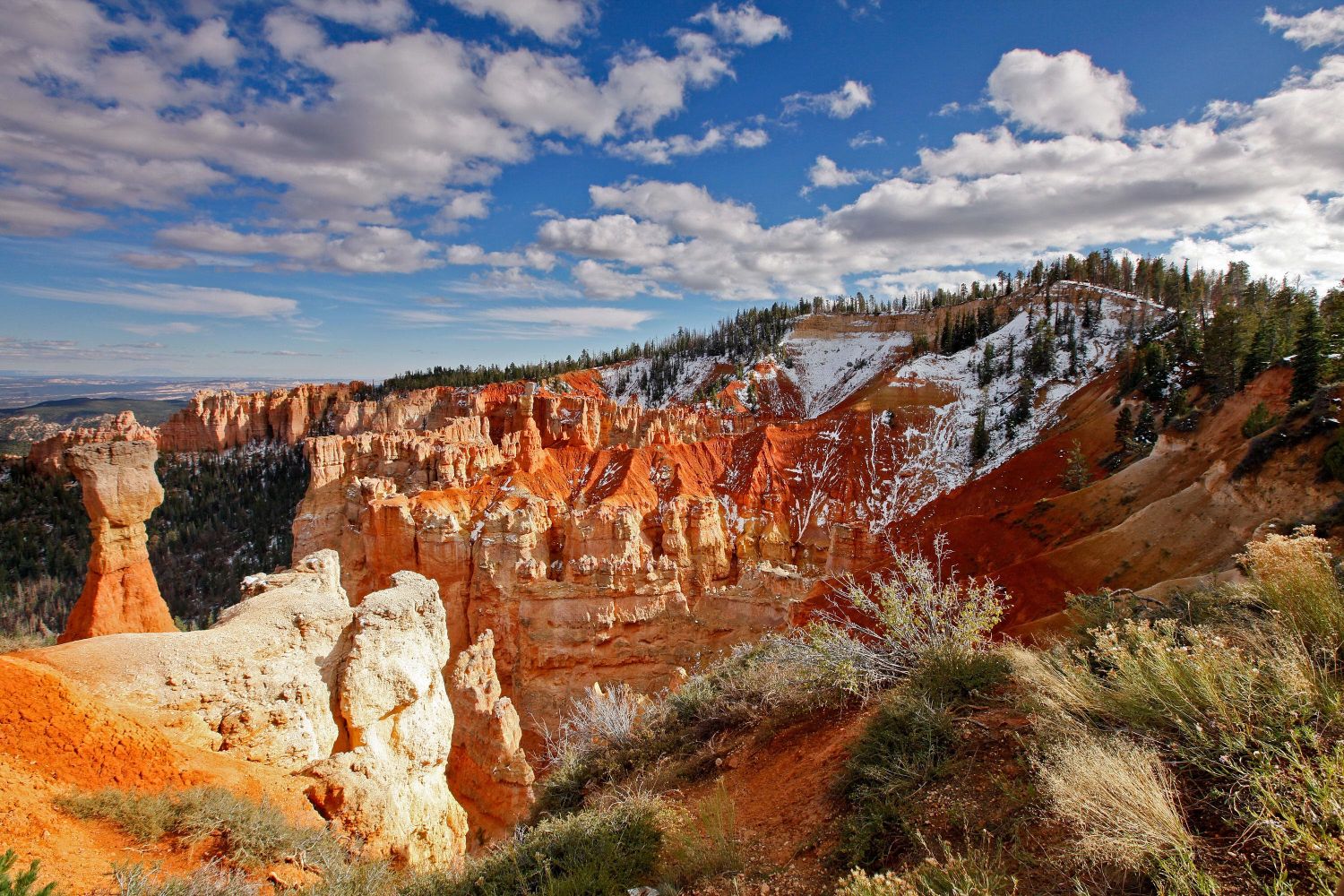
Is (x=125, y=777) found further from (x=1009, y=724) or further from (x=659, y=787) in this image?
(x=1009, y=724)

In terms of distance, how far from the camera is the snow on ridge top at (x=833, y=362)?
8044cm

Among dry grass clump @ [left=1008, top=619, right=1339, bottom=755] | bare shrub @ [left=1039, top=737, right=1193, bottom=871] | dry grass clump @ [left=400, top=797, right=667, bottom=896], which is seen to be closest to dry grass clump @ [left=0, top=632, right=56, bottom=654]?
dry grass clump @ [left=400, top=797, right=667, bottom=896]

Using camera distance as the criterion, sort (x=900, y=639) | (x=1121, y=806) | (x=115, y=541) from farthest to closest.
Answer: (x=115, y=541)
(x=900, y=639)
(x=1121, y=806)

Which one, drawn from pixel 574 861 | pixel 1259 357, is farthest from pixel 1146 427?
pixel 574 861

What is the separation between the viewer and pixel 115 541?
11969 millimetres

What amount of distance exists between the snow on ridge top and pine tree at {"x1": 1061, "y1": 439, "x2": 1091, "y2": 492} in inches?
1624

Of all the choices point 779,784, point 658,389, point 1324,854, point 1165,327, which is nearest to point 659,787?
point 779,784

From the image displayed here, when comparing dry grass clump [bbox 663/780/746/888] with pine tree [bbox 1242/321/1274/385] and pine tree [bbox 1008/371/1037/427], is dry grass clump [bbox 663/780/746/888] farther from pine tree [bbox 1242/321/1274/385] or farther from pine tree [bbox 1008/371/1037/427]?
pine tree [bbox 1008/371/1037/427]

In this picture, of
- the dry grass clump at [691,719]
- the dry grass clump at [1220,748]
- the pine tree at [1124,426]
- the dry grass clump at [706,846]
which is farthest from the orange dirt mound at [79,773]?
the pine tree at [1124,426]

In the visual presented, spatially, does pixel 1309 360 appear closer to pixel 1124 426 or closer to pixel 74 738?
pixel 1124 426

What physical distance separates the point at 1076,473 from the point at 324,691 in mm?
37176

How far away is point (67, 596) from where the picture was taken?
38.7 meters

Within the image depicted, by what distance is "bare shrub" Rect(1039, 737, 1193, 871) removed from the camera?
2770 millimetres

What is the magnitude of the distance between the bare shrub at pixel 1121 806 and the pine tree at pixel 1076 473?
1362 inches
